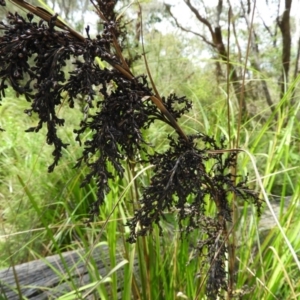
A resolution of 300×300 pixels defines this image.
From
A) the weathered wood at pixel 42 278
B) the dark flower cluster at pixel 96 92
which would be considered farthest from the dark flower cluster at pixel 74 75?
the weathered wood at pixel 42 278

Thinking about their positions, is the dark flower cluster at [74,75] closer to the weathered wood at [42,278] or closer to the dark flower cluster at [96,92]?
the dark flower cluster at [96,92]

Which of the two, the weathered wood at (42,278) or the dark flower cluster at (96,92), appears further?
the weathered wood at (42,278)

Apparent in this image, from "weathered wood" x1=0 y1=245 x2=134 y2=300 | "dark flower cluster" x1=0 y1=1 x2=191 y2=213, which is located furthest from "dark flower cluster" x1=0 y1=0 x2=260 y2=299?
"weathered wood" x1=0 y1=245 x2=134 y2=300

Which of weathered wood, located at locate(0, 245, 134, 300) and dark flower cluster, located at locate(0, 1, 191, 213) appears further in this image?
weathered wood, located at locate(0, 245, 134, 300)

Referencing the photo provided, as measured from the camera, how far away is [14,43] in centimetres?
38

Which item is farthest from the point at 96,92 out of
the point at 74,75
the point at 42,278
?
the point at 42,278

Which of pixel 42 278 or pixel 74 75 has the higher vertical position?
pixel 74 75

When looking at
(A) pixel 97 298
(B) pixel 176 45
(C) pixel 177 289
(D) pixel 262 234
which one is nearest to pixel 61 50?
(C) pixel 177 289

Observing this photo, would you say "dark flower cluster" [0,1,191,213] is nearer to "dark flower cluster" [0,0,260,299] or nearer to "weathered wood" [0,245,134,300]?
"dark flower cluster" [0,0,260,299]

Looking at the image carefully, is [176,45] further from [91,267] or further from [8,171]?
[91,267]

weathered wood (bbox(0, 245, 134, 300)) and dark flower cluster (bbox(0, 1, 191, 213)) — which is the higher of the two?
dark flower cluster (bbox(0, 1, 191, 213))

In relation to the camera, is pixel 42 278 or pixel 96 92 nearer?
pixel 96 92

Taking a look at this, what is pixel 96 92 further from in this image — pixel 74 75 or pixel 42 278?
pixel 42 278

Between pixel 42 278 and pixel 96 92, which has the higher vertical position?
pixel 96 92
